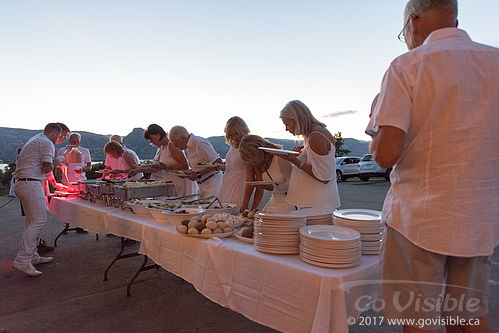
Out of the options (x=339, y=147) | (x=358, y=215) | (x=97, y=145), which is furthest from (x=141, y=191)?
(x=339, y=147)

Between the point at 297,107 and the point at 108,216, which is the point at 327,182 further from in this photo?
the point at 108,216

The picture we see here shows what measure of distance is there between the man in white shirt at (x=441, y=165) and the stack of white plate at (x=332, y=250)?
0.23 meters

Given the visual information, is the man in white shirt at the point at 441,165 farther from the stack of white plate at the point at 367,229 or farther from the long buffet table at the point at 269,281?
the stack of white plate at the point at 367,229

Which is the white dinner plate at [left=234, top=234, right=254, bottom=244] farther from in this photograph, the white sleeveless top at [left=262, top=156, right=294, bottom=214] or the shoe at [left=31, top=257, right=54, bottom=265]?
the shoe at [left=31, top=257, right=54, bottom=265]

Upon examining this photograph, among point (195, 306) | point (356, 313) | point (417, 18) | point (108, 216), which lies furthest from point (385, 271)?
point (108, 216)

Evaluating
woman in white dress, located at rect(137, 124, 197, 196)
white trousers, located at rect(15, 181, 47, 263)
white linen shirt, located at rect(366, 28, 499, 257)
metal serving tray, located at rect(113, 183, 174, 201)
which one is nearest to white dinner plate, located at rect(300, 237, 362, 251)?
white linen shirt, located at rect(366, 28, 499, 257)

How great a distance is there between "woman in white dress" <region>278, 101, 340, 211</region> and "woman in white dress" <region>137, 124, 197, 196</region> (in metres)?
1.78

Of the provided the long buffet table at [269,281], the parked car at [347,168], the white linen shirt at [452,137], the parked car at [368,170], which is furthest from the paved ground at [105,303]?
the parked car at [347,168]

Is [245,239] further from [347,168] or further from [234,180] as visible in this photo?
[347,168]

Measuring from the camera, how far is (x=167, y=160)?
152 inches

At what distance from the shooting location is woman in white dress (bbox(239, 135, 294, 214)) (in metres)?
2.49

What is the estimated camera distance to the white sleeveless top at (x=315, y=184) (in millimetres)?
2180

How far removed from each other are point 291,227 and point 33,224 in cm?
318

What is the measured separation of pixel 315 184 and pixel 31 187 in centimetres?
297
